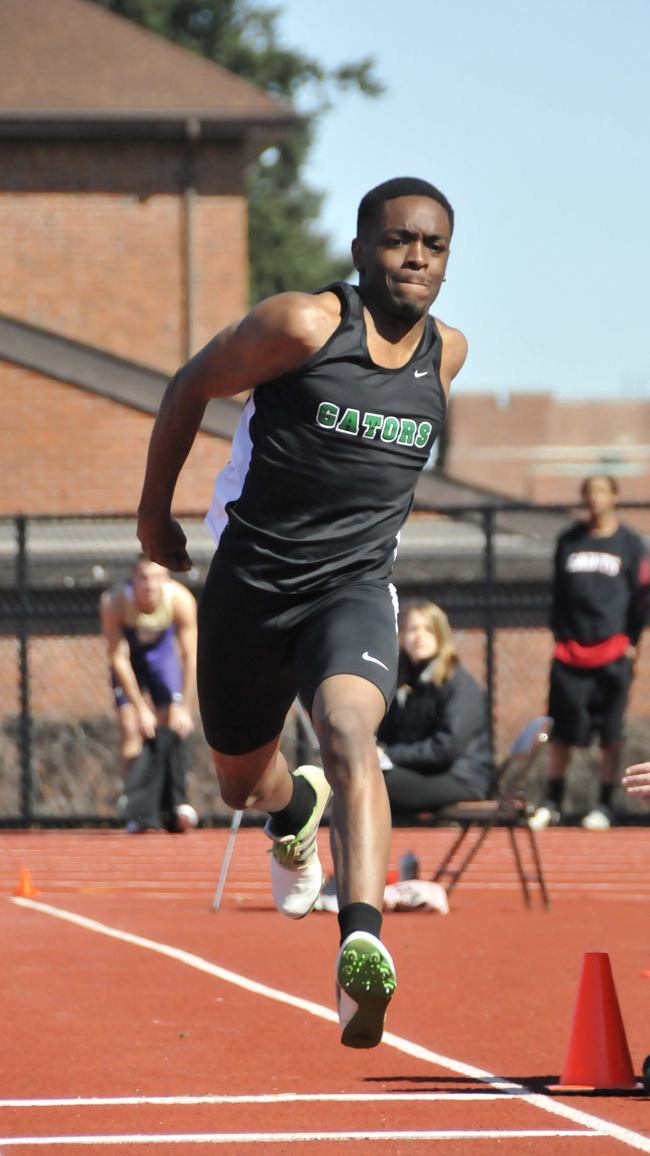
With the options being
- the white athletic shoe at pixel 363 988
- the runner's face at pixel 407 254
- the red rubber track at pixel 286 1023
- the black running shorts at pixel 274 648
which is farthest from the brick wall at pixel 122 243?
the white athletic shoe at pixel 363 988

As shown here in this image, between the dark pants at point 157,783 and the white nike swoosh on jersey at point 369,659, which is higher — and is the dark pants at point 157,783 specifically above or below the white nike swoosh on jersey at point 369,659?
below

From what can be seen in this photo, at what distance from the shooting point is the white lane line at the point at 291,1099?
17.6ft

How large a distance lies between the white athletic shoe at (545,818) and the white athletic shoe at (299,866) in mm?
5672

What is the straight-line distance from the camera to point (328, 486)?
5043 mm

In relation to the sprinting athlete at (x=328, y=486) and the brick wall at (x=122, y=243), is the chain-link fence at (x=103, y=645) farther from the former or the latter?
the sprinting athlete at (x=328, y=486)

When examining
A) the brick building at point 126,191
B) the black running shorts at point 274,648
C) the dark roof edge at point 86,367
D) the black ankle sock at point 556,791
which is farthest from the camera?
the brick building at point 126,191

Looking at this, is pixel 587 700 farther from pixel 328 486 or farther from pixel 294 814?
pixel 328 486

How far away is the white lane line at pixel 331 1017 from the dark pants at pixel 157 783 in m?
2.98

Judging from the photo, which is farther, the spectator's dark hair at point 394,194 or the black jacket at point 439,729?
the black jacket at point 439,729

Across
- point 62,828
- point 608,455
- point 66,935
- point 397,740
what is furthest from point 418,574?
point 608,455

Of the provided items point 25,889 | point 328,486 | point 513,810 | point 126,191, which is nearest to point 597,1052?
point 328,486

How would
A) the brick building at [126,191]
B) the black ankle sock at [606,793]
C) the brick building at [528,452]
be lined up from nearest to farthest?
the black ankle sock at [606,793], the brick building at [126,191], the brick building at [528,452]

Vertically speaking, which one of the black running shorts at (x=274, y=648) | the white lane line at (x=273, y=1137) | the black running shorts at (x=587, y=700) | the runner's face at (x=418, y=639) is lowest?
Result: the black running shorts at (x=587, y=700)

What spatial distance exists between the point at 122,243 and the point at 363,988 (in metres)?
26.4
